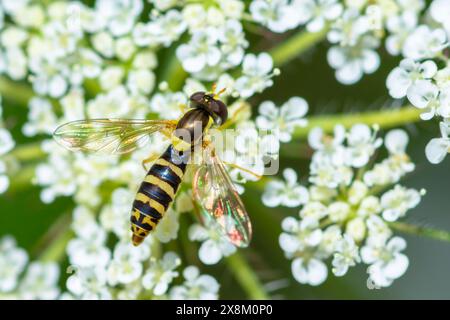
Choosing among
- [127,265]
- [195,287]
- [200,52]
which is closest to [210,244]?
[195,287]

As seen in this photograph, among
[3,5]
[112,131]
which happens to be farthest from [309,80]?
[3,5]

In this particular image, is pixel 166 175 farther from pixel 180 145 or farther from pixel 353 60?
pixel 353 60

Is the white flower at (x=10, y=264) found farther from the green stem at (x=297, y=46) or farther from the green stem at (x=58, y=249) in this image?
the green stem at (x=297, y=46)

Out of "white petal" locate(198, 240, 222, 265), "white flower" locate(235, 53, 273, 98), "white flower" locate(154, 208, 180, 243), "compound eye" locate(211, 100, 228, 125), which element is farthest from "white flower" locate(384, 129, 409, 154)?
"white flower" locate(154, 208, 180, 243)

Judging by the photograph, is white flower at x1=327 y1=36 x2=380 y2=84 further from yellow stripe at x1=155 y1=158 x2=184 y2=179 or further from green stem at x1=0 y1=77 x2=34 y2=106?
green stem at x1=0 y1=77 x2=34 y2=106

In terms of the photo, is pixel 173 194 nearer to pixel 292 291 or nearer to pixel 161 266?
pixel 161 266
